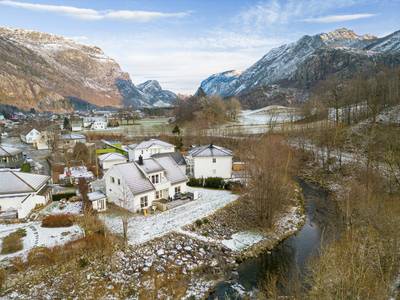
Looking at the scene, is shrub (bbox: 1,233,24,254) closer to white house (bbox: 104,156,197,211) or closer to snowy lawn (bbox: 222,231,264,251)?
white house (bbox: 104,156,197,211)

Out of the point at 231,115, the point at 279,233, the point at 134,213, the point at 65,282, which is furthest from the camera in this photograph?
the point at 231,115

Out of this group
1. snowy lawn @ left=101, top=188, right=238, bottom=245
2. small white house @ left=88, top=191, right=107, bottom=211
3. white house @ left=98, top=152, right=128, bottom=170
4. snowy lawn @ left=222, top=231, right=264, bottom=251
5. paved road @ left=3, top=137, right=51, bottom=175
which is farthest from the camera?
white house @ left=98, top=152, right=128, bottom=170

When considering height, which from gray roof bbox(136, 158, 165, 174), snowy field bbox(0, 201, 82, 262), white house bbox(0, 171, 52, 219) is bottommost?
snowy field bbox(0, 201, 82, 262)

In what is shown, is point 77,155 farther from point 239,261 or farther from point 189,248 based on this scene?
point 239,261

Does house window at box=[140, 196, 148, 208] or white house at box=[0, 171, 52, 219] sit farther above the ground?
white house at box=[0, 171, 52, 219]

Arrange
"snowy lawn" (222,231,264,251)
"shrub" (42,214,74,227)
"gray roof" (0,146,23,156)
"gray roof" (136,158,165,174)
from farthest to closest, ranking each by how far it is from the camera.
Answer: "gray roof" (0,146,23,156), "gray roof" (136,158,165,174), "shrub" (42,214,74,227), "snowy lawn" (222,231,264,251)

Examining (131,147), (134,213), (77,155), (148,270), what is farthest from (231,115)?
(148,270)

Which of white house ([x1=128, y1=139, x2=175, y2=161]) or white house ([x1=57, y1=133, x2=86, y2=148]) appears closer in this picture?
white house ([x1=128, y1=139, x2=175, y2=161])

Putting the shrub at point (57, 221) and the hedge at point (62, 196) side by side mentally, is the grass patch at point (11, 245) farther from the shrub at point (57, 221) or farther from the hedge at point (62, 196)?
the hedge at point (62, 196)

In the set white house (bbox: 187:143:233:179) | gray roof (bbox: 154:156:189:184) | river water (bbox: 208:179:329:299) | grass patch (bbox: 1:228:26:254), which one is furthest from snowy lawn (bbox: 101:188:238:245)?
white house (bbox: 187:143:233:179)
